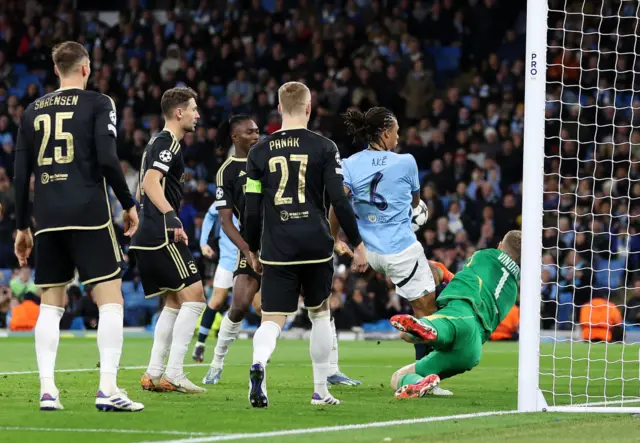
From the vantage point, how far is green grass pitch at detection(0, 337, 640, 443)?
5.99m

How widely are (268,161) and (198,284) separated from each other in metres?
1.66

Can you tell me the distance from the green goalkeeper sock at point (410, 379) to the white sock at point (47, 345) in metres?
2.64

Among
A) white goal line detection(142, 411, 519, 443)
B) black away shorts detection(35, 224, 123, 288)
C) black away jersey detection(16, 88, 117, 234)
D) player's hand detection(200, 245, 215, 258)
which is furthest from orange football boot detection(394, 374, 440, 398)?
player's hand detection(200, 245, 215, 258)

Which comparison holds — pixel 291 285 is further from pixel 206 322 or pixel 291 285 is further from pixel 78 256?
pixel 206 322

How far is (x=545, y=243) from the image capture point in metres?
19.0

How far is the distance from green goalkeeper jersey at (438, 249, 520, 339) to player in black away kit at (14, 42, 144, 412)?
273cm

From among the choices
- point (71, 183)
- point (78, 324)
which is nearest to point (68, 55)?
point (71, 183)

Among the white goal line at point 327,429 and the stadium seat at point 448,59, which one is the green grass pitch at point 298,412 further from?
the stadium seat at point 448,59

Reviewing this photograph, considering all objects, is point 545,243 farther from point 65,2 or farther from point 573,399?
point 65,2

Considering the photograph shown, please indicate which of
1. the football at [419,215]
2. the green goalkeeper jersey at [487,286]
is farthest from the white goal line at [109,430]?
the football at [419,215]

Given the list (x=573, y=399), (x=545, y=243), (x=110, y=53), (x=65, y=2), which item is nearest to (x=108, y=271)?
(x=573, y=399)

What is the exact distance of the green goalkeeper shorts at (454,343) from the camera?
27.2 feet

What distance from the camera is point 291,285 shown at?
301 inches

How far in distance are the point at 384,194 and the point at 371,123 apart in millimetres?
589
